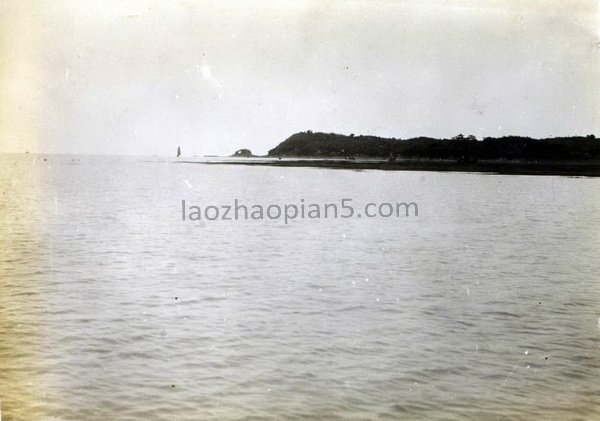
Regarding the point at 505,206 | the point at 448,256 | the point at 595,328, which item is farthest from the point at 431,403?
the point at 505,206

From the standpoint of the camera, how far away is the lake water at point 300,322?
21.2ft

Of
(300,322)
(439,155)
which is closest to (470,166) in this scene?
(439,155)

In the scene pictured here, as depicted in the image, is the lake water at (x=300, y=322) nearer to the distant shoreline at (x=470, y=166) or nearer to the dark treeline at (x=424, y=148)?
the distant shoreline at (x=470, y=166)

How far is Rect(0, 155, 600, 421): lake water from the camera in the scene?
645 cm

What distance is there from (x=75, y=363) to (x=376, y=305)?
4.44 metres

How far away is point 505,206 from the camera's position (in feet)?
72.7

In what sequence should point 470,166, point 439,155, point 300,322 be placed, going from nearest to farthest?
point 300,322 → point 439,155 → point 470,166

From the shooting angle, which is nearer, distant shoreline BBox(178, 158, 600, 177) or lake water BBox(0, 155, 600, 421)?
lake water BBox(0, 155, 600, 421)

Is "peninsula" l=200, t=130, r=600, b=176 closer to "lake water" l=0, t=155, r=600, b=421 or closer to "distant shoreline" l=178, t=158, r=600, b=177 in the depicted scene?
"distant shoreline" l=178, t=158, r=600, b=177

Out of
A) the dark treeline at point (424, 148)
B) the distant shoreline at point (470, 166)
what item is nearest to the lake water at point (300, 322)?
the distant shoreline at point (470, 166)

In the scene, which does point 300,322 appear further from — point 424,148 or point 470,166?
point 470,166

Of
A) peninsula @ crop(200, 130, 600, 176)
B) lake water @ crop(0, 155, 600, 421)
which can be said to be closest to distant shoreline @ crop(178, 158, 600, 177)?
peninsula @ crop(200, 130, 600, 176)

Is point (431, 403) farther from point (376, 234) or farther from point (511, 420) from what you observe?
point (376, 234)

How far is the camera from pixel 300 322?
8711 mm
